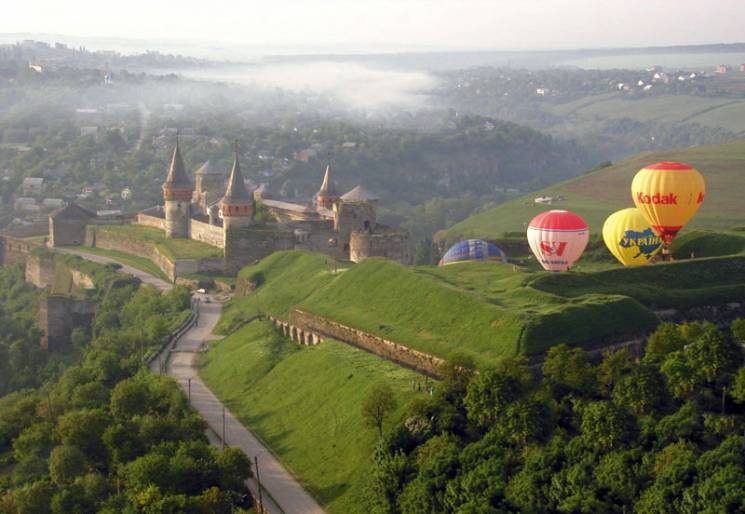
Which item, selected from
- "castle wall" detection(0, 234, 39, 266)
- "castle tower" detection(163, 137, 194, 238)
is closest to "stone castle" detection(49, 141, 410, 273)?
"castle tower" detection(163, 137, 194, 238)

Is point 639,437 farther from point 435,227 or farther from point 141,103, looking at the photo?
point 141,103

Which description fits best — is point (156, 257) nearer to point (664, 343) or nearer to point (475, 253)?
point (475, 253)

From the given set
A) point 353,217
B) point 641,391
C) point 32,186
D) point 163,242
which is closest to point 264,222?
point 353,217

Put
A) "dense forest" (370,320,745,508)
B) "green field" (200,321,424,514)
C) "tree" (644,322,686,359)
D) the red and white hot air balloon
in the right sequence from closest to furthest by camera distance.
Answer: "dense forest" (370,320,745,508)
"green field" (200,321,424,514)
"tree" (644,322,686,359)
the red and white hot air balloon

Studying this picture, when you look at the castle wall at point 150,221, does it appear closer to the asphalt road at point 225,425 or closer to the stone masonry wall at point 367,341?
the asphalt road at point 225,425

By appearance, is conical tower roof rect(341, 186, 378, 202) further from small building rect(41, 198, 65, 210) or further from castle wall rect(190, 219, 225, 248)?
small building rect(41, 198, 65, 210)

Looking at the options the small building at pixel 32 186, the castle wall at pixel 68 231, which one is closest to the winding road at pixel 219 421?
the castle wall at pixel 68 231
